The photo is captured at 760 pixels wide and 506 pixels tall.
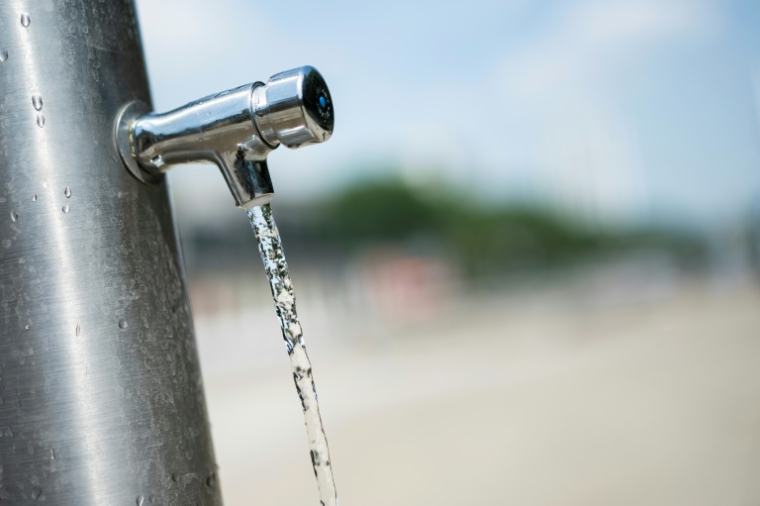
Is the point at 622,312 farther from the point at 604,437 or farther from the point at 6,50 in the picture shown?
the point at 6,50

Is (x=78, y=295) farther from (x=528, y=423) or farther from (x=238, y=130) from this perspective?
(x=528, y=423)

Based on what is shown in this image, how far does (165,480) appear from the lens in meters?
0.66

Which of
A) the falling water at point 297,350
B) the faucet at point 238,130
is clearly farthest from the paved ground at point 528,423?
the faucet at point 238,130

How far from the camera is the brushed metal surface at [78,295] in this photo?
620mm

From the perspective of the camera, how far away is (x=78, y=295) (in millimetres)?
630

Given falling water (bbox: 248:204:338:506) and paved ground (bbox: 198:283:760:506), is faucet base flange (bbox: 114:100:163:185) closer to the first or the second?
falling water (bbox: 248:204:338:506)

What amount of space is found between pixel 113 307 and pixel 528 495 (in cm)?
565

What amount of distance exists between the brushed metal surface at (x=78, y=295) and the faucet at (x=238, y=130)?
0.08 ft

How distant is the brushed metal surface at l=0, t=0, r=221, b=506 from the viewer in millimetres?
620

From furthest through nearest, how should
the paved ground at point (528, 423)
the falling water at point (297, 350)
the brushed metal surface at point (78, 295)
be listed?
the paved ground at point (528, 423) < the falling water at point (297, 350) < the brushed metal surface at point (78, 295)

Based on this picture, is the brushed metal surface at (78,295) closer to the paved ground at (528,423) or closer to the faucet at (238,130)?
the faucet at (238,130)

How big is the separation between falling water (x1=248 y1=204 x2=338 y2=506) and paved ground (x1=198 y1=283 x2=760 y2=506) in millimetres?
4471

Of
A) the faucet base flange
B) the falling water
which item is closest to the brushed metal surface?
the faucet base flange

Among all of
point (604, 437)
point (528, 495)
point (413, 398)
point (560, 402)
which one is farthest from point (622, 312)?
point (528, 495)
